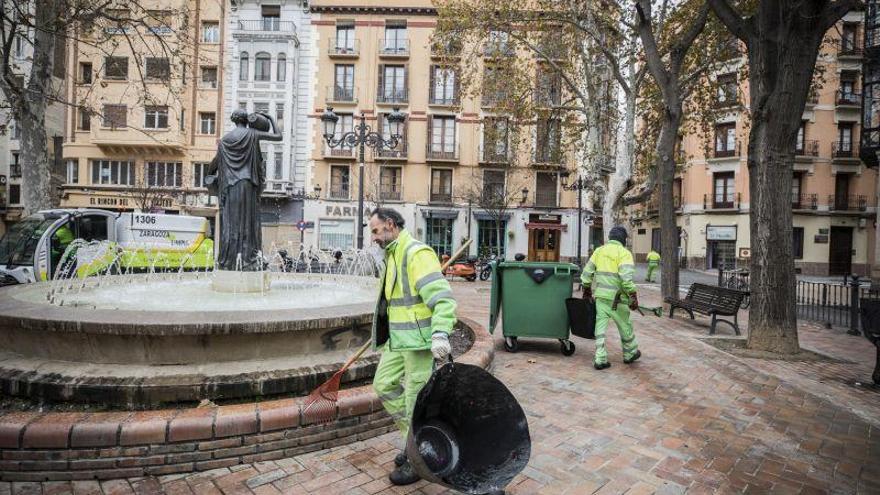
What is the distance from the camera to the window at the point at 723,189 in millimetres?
30547

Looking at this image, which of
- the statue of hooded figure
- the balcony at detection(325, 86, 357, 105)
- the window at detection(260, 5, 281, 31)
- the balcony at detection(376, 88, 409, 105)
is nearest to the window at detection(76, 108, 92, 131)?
the window at detection(260, 5, 281, 31)

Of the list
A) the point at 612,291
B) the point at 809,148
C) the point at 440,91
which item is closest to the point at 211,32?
the point at 440,91

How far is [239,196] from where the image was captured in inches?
233

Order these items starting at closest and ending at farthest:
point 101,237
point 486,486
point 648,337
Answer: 1. point 486,486
2. point 648,337
3. point 101,237

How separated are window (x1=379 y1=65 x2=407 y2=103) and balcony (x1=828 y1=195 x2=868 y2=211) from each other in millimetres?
27936

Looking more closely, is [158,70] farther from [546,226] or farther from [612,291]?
[546,226]

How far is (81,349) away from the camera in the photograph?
11.7ft

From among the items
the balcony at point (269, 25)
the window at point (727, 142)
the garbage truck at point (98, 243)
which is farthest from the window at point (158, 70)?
the window at point (727, 142)

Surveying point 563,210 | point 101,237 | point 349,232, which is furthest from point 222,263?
point 563,210

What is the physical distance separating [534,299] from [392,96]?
86.7 ft

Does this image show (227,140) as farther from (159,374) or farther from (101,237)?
(101,237)

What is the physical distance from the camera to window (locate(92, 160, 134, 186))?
29.5m

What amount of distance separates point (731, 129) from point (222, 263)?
34.6 m

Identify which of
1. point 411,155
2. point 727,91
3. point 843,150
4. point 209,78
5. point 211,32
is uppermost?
point 211,32
